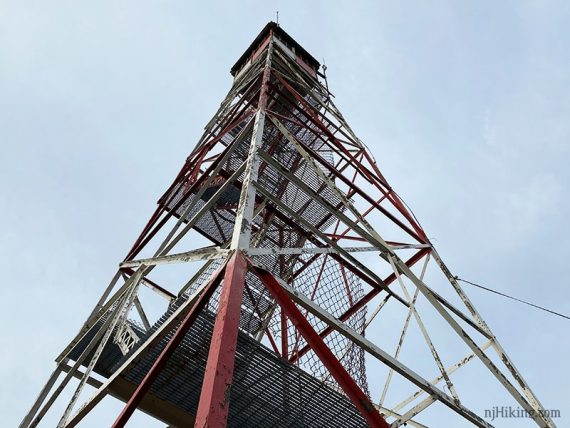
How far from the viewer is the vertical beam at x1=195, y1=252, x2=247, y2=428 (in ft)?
10.9

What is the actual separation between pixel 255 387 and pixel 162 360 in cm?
165

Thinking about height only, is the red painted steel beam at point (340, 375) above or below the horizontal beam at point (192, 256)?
below

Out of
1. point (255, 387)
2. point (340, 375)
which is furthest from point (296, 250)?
point (340, 375)

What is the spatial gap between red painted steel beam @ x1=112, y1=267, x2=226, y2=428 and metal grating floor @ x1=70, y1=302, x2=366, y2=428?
2.55 ft

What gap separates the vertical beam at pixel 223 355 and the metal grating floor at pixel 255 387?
0.97m

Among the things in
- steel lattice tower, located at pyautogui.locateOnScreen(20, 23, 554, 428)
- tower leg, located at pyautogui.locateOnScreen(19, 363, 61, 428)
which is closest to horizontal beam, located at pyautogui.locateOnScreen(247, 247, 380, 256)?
steel lattice tower, located at pyautogui.locateOnScreen(20, 23, 554, 428)

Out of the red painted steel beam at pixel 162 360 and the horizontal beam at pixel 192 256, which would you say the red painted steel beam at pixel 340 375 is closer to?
the red painted steel beam at pixel 162 360

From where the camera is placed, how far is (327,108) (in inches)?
453

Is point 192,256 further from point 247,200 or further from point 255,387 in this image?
point 255,387

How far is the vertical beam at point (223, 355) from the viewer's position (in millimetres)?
3309

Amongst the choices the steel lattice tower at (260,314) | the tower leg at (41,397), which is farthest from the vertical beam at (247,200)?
the tower leg at (41,397)

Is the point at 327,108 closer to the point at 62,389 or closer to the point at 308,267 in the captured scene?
the point at 308,267

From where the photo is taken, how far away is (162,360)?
14.0 ft

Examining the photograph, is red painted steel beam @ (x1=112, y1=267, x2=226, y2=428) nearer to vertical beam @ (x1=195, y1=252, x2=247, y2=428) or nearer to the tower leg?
vertical beam @ (x1=195, y1=252, x2=247, y2=428)
